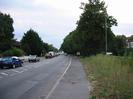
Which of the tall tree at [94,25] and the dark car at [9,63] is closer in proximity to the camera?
the dark car at [9,63]

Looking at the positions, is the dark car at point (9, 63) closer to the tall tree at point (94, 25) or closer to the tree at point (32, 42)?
the tall tree at point (94, 25)

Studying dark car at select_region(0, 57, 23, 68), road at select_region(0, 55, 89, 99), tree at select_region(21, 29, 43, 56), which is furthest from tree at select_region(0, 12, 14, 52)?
road at select_region(0, 55, 89, 99)

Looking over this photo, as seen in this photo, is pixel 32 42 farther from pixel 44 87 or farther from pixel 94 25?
pixel 44 87

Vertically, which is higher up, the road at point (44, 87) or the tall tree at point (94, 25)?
the tall tree at point (94, 25)

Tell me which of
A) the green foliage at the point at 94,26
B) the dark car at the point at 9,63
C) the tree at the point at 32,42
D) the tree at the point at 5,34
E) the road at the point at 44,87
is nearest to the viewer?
the road at the point at 44,87

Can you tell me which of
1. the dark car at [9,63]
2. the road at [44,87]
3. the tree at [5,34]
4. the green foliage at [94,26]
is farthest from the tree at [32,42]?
the road at [44,87]

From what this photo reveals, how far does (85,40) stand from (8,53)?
1833 cm

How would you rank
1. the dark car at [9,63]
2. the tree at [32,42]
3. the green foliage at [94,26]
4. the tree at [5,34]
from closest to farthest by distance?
the dark car at [9,63]
the green foliage at [94,26]
the tree at [5,34]
the tree at [32,42]

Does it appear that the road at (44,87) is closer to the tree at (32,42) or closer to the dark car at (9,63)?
the dark car at (9,63)

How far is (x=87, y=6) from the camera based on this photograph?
278ft

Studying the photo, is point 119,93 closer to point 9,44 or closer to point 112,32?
point 112,32

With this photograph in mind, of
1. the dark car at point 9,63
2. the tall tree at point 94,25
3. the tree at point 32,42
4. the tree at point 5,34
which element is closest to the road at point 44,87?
the dark car at point 9,63

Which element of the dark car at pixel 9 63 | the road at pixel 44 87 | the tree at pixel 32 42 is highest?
the tree at pixel 32 42

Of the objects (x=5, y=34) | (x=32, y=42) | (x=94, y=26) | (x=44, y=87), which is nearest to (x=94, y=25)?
(x=94, y=26)
